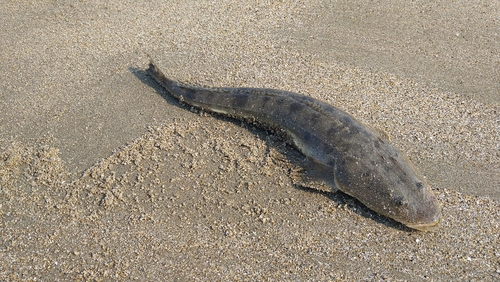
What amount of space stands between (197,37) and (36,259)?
3.43 m

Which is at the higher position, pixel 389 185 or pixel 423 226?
pixel 389 185

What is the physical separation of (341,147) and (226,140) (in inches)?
45.4

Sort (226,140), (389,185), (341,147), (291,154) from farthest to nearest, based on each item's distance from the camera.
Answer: (226,140)
(291,154)
(341,147)
(389,185)

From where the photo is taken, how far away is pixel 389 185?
11.5ft

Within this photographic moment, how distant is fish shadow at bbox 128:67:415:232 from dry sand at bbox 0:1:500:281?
0.02 meters

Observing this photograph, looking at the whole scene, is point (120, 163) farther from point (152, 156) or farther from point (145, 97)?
point (145, 97)

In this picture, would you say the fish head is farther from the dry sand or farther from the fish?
the dry sand

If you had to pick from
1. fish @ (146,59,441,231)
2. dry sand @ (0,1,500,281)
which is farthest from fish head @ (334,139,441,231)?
dry sand @ (0,1,500,281)

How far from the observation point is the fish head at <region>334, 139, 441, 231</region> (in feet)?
11.1

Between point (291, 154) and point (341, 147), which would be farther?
point (291, 154)

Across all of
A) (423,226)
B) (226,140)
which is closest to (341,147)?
(423,226)

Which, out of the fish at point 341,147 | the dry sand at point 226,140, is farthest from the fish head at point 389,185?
the dry sand at point 226,140

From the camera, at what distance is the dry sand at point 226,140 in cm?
331

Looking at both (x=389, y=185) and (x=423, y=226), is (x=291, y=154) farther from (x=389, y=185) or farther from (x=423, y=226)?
(x=423, y=226)
